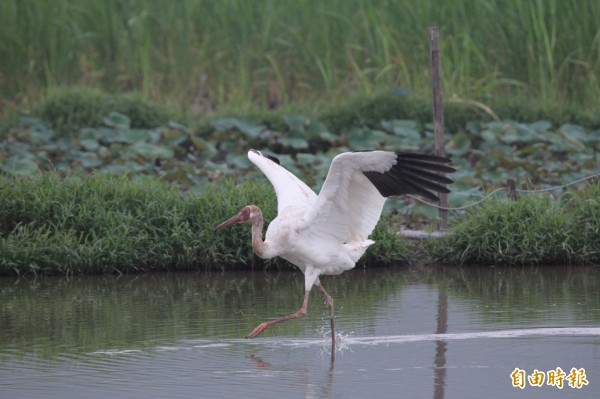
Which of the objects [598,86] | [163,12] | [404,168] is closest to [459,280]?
[404,168]

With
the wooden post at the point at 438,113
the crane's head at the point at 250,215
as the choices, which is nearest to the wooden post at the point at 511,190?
the wooden post at the point at 438,113

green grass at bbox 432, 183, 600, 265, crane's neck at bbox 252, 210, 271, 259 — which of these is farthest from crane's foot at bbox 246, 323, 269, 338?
green grass at bbox 432, 183, 600, 265

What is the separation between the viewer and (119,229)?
414 inches

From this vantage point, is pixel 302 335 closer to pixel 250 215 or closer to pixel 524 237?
pixel 250 215

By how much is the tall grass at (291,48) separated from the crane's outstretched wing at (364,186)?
21.1 ft

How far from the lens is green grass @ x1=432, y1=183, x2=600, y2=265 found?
10.4 metres

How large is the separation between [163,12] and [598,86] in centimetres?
566

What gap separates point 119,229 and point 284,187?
212 centimetres

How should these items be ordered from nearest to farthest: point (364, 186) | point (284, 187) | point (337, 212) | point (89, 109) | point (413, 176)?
point (413, 176)
point (364, 186)
point (337, 212)
point (284, 187)
point (89, 109)

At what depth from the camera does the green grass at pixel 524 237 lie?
10422 mm

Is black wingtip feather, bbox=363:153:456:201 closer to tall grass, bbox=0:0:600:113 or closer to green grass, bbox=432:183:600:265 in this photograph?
green grass, bbox=432:183:600:265

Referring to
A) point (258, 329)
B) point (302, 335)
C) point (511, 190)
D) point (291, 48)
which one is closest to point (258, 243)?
point (302, 335)

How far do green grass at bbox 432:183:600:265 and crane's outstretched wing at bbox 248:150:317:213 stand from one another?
6.47ft

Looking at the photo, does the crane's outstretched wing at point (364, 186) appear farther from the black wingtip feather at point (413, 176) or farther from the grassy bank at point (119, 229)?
the grassy bank at point (119, 229)
